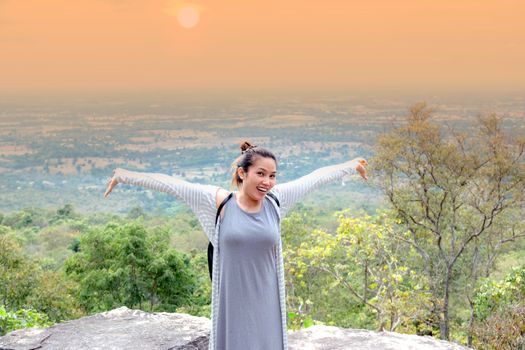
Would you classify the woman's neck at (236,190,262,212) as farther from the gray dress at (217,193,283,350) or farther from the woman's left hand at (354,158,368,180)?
the woman's left hand at (354,158,368,180)

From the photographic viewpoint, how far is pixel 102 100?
11075cm

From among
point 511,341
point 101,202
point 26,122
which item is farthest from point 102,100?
point 511,341

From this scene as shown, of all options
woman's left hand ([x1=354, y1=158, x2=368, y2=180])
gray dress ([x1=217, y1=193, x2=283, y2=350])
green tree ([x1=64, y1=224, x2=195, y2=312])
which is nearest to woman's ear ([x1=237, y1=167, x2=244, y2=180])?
gray dress ([x1=217, y1=193, x2=283, y2=350])

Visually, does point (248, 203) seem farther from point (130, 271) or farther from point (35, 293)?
point (130, 271)

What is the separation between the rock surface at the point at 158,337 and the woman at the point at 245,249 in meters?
1.41

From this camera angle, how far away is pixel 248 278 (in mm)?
2422

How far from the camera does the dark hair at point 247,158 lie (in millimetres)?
2484

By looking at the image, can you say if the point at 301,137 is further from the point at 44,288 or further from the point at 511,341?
the point at 511,341

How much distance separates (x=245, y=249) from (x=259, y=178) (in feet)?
1.11

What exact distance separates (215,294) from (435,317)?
10626 millimetres

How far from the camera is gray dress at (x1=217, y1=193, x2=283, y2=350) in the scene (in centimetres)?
239

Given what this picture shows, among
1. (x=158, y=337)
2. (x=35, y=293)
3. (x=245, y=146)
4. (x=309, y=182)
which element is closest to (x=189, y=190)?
(x=245, y=146)

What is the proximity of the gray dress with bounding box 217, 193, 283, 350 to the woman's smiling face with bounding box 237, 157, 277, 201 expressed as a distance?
0.29 ft

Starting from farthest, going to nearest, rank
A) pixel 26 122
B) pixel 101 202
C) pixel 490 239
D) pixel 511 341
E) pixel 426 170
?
pixel 26 122, pixel 101 202, pixel 490 239, pixel 426 170, pixel 511 341
